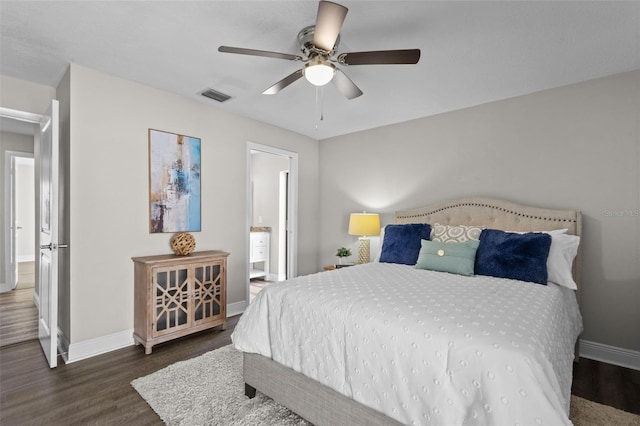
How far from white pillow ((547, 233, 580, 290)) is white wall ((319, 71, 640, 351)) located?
36 cm

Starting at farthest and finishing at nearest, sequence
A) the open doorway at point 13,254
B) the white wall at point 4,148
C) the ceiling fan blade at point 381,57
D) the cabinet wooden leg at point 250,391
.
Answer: the white wall at point 4,148, the open doorway at point 13,254, the cabinet wooden leg at point 250,391, the ceiling fan blade at point 381,57

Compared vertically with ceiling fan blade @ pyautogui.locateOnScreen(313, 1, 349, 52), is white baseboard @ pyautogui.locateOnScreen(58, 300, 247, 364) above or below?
below

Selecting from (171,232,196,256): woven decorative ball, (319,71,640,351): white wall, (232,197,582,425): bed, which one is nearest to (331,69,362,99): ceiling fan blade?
(232,197,582,425): bed

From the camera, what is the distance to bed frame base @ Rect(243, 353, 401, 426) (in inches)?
60.1

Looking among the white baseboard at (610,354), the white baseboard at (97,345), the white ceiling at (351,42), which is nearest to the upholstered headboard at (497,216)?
the white baseboard at (610,354)

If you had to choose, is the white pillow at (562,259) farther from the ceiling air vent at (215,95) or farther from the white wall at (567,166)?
the ceiling air vent at (215,95)

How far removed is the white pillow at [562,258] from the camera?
247 centimetres

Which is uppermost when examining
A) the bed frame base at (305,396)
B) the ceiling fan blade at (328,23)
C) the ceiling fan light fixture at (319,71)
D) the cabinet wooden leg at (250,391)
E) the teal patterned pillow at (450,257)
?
the ceiling fan blade at (328,23)

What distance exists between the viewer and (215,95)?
330 centimetres

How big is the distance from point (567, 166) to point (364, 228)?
218 cm

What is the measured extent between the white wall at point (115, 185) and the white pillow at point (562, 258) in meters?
3.34

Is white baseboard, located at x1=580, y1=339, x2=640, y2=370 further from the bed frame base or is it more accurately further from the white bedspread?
the bed frame base

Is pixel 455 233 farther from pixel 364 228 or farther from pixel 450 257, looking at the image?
pixel 364 228

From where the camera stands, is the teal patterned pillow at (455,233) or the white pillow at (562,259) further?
the teal patterned pillow at (455,233)
